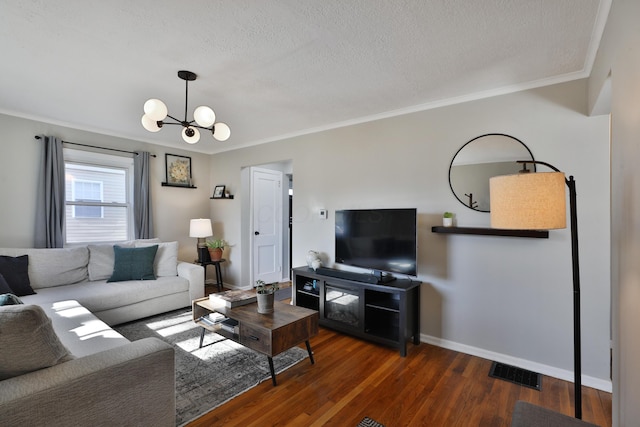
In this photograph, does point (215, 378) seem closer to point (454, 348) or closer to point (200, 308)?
point (200, 308)

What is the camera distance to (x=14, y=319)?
1.20m

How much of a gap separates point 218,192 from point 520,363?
187 inches

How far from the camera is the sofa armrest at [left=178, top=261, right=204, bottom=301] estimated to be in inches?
154

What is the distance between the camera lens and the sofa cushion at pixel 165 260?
392cm

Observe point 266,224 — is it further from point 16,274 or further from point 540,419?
point 540,419

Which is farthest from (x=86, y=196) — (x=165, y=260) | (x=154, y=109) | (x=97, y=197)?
(x=154, y=109)

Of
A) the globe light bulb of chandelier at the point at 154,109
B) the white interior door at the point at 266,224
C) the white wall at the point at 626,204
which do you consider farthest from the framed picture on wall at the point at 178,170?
the white wall at the point at 626,204

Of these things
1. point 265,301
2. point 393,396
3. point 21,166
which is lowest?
point 393,396

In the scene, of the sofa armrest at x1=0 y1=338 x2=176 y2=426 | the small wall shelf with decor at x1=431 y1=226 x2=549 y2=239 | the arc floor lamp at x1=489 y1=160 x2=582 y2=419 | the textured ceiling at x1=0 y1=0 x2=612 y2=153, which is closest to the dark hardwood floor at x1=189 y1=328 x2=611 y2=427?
the sofa armrest at x1=0 y1=338 x2=176 y2=426

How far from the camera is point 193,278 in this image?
12.9 ft

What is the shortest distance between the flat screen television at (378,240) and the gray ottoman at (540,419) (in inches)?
61.7

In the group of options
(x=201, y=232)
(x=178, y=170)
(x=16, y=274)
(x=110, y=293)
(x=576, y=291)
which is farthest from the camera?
(x=178, y=170)

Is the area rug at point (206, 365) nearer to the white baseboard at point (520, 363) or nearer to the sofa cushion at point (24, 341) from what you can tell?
the sofa cushion at point (24, 341)

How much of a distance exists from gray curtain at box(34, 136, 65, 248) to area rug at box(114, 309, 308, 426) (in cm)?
151
